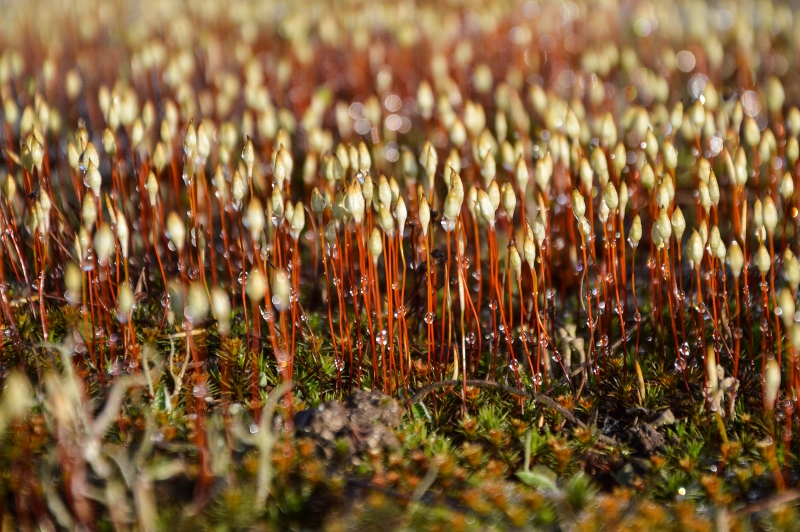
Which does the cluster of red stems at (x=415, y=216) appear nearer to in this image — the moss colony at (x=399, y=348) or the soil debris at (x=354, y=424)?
the moss colony at (x=399, y=348)

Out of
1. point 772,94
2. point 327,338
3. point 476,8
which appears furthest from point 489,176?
point 476,8

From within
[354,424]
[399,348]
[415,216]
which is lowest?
[354,424]

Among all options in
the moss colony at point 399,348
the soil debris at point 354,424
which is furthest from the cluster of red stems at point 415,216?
the soil debris at point 354,424

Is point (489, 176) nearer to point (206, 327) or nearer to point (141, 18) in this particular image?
point (206, 327)

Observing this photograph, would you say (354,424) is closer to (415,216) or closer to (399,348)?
(399,348)

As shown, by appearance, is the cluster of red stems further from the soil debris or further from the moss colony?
the soil debris

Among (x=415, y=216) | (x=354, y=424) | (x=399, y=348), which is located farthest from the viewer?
(x=415, y=216)

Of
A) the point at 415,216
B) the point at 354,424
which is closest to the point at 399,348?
the point at 354,424

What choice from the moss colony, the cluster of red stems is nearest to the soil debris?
the moss colony
